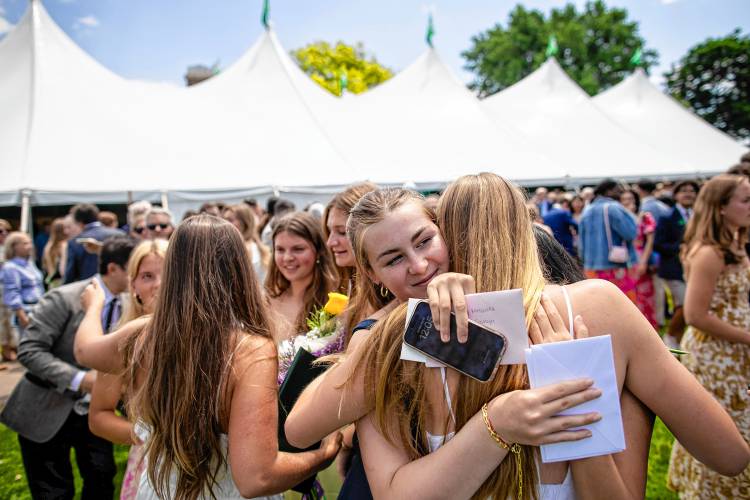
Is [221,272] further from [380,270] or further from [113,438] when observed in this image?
[113,438]

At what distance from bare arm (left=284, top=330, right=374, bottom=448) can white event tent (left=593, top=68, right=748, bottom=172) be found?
1837 centimetres

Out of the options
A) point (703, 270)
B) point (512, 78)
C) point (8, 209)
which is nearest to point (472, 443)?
point (703, 270)

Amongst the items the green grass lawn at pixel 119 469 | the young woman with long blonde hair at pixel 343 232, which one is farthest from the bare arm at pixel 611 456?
the green grass lawn at pixel 119 469

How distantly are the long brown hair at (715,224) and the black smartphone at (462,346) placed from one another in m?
2.52

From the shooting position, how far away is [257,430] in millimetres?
1504

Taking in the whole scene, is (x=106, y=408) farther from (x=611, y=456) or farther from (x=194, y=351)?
(x=611, y=456)

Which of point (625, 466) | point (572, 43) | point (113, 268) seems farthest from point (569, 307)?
point (572, 43)

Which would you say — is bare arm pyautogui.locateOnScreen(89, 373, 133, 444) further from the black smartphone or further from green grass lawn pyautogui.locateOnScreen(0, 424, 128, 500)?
green grass lawn pyautogui.locateOnScreen(0, 424, 128, 500)

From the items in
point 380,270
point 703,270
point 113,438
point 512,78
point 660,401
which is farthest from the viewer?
point 512,78

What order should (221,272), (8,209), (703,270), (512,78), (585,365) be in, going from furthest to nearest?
(512,78)
(8,209)
(703,270)
(221,272)
(585,365)

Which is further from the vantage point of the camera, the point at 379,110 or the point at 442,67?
the point at 442,67

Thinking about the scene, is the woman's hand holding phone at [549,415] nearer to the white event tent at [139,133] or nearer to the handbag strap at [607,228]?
the handbag strap at [607,228]

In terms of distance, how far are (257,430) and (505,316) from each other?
952 mm

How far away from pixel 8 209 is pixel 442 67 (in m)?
14.7
